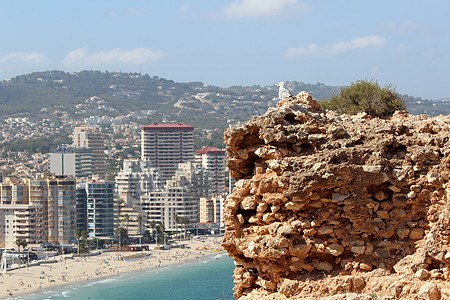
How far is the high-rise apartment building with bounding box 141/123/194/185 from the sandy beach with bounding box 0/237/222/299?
69860 millimetres

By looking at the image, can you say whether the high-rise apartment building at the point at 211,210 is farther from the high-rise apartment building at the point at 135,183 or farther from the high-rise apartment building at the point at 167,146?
the high-rise apartment building at the point at 167,146

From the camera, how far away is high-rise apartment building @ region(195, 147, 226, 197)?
4857 inches

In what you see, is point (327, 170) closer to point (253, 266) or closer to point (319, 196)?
point (319, 196)

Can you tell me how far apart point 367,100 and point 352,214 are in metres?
6.97

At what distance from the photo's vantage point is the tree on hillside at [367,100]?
1389cm

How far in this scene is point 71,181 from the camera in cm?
9750

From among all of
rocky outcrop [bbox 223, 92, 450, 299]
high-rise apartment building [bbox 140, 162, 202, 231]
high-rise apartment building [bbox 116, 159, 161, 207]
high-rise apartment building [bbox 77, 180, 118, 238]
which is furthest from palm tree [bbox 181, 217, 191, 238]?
rocky outcrop [bbox 223, 92, 450, 299]

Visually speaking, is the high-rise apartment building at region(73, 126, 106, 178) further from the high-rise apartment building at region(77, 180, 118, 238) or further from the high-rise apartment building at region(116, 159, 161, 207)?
the high-rise apartment building at region(77, 180, 118, 238)

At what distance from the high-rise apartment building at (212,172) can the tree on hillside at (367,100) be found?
10669 cm

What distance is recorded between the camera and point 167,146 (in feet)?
550

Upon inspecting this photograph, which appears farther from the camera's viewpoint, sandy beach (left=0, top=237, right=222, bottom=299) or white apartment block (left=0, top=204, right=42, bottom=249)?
white apartment block (left=0, top=204, right=42, bottom=249)

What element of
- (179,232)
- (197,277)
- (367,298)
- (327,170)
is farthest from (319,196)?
(179,232)

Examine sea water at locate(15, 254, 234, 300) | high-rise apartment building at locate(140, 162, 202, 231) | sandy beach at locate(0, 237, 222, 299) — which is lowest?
sea water at locate(15, 254, 234, 300)

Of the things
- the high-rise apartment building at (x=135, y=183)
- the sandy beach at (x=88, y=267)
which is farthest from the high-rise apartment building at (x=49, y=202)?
the high-rise apartment building at (x=135, y=183)
